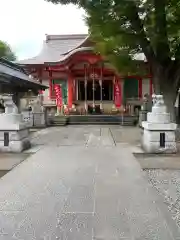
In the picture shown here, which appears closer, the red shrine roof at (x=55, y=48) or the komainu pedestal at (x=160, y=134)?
the komainu pedestal at (x=160, y=134)

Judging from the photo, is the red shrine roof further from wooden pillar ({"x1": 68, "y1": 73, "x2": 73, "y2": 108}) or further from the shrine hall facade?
wooden pillar ({"x1": 68, "y1": 73, "x2": 73, "y2": 108})


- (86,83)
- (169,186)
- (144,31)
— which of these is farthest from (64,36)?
(169,186)

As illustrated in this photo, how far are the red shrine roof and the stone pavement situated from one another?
18.1 m

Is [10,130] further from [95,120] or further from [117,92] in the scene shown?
[117,92]

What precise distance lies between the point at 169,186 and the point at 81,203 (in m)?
1.96

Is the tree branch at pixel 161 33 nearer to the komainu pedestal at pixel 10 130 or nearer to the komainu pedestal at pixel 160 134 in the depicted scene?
the komainu pedestal at pixel 160 134

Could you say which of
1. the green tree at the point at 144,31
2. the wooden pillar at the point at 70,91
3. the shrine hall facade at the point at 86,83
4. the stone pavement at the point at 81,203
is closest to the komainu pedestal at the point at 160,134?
the stone pavement at the point at 81,203

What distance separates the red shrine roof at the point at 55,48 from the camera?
25303mm

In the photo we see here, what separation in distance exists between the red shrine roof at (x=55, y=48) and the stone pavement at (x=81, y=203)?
18.1 m

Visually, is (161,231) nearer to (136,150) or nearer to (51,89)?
(136,150)

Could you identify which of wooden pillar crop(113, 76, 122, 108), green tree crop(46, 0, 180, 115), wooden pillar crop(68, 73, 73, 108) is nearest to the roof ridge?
wooden pillar crop(68, 73, 73, 108)

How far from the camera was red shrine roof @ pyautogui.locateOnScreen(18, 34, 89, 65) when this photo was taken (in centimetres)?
2530

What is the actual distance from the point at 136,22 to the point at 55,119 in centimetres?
1145

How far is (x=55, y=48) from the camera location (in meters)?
28.8
